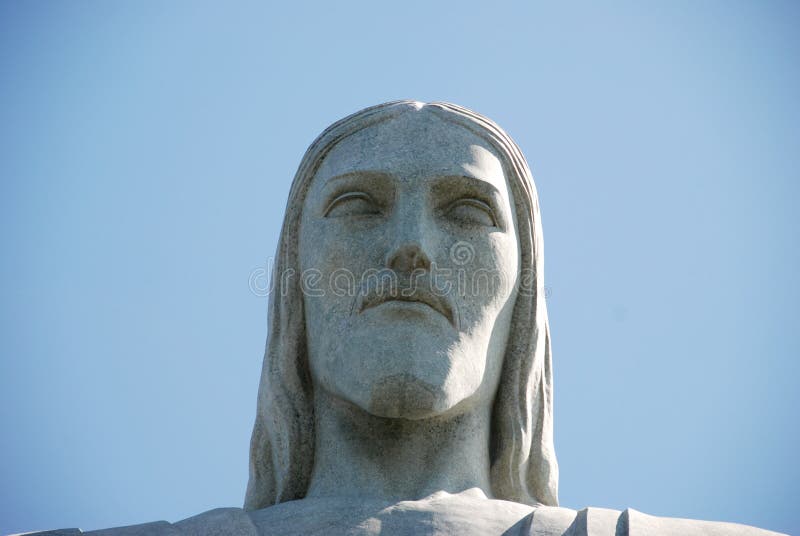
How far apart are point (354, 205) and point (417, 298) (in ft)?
3.19

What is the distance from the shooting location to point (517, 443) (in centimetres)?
950

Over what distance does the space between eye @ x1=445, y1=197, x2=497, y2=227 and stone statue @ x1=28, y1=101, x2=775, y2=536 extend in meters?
0.01

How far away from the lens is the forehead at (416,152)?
9.57m

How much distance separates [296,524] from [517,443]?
2.02m

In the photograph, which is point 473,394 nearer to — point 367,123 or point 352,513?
point 352,513

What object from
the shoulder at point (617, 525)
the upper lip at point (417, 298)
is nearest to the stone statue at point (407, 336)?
the upper lip at point (417, 298)

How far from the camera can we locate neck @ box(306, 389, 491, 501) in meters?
8.86

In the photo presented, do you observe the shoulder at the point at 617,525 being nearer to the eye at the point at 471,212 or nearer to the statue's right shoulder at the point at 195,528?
the statue's right shoulder at the point at 195,528

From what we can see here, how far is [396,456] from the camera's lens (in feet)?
29.5

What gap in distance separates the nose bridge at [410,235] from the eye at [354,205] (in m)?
0.24

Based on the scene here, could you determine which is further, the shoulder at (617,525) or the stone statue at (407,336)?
the stone statue at (407,336)

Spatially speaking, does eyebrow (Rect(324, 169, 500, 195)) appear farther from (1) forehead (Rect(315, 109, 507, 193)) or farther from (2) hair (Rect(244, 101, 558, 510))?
(2) hair (Rect(244, 101, 558, 510))

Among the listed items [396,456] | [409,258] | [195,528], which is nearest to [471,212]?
[409,258]

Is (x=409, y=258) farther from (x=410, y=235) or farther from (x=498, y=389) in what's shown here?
(x=498, y=389)
